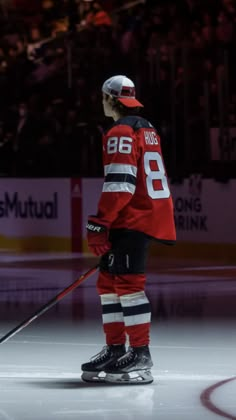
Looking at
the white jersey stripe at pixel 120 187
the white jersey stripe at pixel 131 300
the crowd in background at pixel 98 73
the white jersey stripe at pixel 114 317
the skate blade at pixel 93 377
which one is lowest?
the skate blade at pixel 93 377

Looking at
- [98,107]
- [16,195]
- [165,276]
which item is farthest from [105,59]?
[165,276]

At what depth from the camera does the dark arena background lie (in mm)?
9891

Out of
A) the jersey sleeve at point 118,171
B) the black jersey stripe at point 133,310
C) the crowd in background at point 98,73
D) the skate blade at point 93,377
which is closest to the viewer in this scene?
the jersey sleeve at point 118,171

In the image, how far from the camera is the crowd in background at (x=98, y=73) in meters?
18.5

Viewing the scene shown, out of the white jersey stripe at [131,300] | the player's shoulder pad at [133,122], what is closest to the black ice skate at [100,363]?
the white jersey stripe at [131,300]

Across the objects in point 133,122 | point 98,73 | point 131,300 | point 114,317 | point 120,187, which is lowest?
point 114,317

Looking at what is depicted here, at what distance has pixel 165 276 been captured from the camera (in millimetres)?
15078

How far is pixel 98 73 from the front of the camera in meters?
20.9

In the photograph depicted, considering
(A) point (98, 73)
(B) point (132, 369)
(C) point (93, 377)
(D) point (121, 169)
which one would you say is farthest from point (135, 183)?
(A) point (98, 73)

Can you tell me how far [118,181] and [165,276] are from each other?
7788 millimetres

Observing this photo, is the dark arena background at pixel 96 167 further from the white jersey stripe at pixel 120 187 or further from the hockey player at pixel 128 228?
the white jersey stripe at pixel 120 187

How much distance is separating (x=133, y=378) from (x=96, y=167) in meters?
12.4

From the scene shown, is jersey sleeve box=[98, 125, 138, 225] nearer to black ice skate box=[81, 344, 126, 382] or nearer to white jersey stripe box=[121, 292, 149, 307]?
white jersey stripe box=[121, 292, 149, 307]

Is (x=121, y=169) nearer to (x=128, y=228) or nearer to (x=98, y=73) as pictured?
(x=128, y=228)
